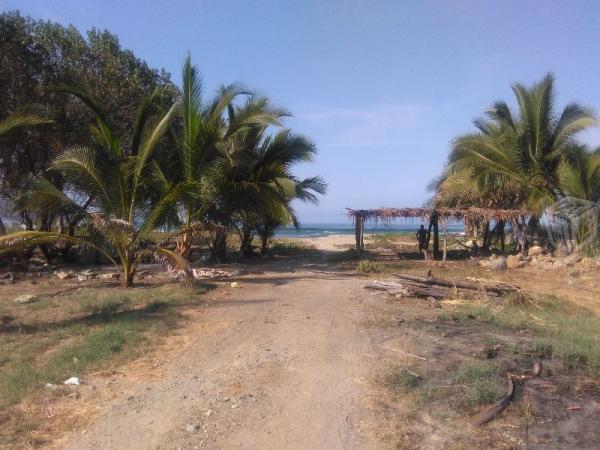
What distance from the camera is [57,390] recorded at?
5074mm

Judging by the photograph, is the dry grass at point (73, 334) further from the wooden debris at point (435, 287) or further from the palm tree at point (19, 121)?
the palm tree at point (19, 121)

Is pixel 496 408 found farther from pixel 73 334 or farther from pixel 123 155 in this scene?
pixel 123 155

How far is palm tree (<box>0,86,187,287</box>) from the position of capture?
1063 centimetres

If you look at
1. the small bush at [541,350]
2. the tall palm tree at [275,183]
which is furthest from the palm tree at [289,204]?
the small bush at [541,350]

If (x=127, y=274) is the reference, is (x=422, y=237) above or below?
above

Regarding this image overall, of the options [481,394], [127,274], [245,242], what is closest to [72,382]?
[481,394]

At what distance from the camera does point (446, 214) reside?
1822 centimetres

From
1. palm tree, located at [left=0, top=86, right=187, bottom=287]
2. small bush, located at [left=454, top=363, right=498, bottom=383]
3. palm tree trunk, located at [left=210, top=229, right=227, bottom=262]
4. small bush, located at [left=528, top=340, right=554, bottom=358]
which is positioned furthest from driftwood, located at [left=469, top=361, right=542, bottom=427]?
palm tree trunk, located at [left=210, top=229, right=227, bottom=262]

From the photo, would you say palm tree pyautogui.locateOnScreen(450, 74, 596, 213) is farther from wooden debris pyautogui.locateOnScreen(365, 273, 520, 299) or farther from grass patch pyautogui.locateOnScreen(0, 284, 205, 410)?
grass patch pyautogui.locateOnScreen(0, 284, 205, 410)

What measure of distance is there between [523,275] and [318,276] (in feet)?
18.6

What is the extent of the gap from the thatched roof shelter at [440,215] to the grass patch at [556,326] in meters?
6.97

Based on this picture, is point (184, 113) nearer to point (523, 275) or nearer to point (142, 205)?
point (142, 205)

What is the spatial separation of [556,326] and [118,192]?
8.57 m

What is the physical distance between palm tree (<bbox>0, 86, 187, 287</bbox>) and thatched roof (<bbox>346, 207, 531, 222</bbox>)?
9.36 m
